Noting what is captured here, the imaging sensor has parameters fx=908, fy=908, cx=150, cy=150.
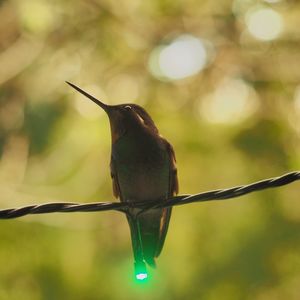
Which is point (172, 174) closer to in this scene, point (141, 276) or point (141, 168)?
point (141, 168)

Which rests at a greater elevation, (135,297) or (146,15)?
(146,15)

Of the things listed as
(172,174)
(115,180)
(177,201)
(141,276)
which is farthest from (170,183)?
(177,201)

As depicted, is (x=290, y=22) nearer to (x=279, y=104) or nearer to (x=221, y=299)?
(x=279, y=104)

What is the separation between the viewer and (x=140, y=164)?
6.14 m

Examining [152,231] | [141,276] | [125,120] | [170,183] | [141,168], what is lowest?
[141,276]

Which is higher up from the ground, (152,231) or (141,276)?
(152,231)

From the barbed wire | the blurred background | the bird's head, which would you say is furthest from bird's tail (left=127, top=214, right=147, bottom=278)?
the blurred background

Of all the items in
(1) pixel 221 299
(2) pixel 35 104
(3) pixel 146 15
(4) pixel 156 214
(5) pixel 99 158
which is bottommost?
(1) pixel 221 299

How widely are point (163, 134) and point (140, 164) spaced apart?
11.8 ft

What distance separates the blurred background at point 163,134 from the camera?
9.05m

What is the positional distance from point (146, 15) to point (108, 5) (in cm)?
51

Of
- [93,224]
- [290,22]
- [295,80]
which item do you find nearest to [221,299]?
[93,224]

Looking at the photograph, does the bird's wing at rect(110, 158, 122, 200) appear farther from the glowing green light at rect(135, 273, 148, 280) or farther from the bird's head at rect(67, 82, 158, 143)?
the glowing green light at rect(135, 273, 148, 280)

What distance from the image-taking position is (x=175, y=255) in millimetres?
9055
